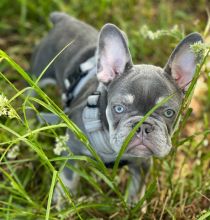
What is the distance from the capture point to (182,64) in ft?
10.0

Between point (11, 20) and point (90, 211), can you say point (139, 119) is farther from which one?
point (11, 20)

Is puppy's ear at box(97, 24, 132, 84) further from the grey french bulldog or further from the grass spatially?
the grass

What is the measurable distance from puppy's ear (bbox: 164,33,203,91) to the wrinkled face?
0.26 feet

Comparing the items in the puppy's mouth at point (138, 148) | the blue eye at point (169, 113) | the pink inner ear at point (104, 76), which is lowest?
the puppy's mouth at point (138, 148)

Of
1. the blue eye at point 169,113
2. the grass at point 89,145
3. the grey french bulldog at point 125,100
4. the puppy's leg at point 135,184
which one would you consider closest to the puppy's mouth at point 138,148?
the grey french bulldog at point 125,100

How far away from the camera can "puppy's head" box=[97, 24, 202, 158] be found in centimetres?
285

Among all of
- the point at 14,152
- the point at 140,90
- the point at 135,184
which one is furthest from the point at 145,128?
the point at 14,152

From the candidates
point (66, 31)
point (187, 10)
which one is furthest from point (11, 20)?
point (187, 10)

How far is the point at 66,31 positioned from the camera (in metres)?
4.05

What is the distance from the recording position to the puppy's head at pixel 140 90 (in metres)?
2.85

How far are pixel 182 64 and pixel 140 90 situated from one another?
337 mm

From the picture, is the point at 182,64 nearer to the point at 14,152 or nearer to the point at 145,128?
the point at 145,128

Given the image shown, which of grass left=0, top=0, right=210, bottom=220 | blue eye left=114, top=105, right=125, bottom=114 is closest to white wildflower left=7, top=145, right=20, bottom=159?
grass left=0, top=0, right=210, bottom=220

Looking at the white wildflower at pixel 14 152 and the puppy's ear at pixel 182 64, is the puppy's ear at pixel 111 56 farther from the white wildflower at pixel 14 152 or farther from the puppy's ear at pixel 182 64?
the white wildflower at pixel 14 152
